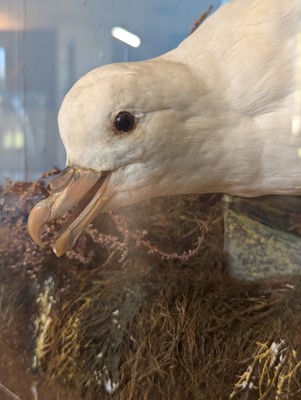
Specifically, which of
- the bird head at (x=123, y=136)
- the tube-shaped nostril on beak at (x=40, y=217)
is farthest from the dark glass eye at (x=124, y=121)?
the tube-shaped nostril on beak at (x=40, y=217)

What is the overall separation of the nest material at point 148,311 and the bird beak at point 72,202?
5.5 inches

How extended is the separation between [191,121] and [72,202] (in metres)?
0.17

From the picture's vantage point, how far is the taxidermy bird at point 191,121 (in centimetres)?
69

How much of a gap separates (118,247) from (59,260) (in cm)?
10

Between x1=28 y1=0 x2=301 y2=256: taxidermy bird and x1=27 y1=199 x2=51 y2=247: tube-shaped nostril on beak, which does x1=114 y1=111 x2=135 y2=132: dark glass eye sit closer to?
x1=28 y1=0 x2=301 y2=256: taxidermy bird

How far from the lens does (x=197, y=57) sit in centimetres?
74

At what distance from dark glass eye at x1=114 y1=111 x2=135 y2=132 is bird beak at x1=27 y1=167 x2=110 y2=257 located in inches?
2.4

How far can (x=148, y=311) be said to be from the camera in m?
0.87

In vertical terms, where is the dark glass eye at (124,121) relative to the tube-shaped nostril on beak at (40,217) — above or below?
above

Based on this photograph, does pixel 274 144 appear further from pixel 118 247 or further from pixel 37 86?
pixel 37 86

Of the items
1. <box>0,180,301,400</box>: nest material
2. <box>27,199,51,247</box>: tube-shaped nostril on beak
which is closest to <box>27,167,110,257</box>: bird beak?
<box>27,199,51,247</box>: tube-shaped nostril on beak

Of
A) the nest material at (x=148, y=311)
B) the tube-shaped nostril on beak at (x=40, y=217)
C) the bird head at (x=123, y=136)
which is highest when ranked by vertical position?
the bird head at (x=123, y=136)

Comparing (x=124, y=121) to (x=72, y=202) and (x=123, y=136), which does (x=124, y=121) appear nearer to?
(x=123, y=136)

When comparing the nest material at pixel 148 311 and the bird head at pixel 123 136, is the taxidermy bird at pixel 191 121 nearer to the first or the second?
the bird head at pixel 123 136
